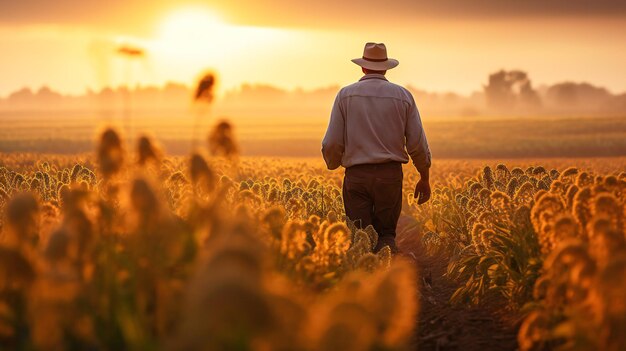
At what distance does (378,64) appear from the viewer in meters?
10.3

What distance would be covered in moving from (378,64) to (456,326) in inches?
144

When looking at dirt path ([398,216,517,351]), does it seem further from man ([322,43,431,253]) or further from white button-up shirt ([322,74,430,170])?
white button-up shirt ([322,74,430,170])

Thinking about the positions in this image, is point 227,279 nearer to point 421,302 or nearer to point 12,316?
point 12,316

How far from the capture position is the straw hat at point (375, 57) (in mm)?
10266

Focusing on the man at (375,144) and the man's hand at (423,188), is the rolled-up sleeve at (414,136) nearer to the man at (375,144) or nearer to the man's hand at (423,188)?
the man at (375,144)

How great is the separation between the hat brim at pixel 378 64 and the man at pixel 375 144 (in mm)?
12

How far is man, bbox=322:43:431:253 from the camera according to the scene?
32.4 feet

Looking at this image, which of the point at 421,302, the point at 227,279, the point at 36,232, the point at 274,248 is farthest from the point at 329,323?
the point at 421,302

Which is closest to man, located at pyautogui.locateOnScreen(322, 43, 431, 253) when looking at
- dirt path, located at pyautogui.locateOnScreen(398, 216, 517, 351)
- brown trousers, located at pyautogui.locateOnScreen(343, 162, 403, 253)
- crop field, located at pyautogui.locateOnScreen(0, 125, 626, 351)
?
brown trousers, located at pyautogui.locateOnScreen(343, 162, 403, 253)

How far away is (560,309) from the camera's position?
5656mm

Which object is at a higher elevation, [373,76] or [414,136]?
[373,76]

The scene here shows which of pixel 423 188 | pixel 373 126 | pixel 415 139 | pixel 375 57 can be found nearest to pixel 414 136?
pixel 415 139

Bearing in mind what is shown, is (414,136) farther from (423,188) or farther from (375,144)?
(423,188)

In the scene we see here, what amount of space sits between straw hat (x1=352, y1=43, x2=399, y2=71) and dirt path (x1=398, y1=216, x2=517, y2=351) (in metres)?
2.56
